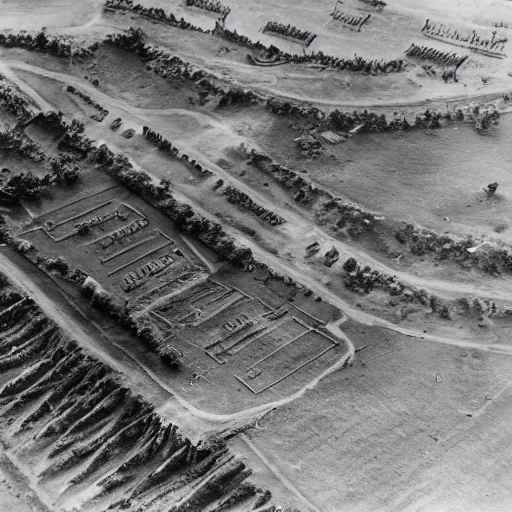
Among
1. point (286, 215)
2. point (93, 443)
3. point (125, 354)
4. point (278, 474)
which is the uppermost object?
point (286, 215)

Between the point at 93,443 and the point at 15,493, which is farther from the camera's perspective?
the point at 93,443

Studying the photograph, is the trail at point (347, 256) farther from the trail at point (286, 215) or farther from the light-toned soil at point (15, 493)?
the light-toned soil at point (15, 493)

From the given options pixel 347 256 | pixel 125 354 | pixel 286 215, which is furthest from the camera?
pixel 286 215

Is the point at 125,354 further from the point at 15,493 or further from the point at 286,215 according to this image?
the point at 286,215

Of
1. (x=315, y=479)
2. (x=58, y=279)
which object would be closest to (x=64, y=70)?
(x=58, y=279)

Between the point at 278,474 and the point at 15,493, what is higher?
the point at 278,474

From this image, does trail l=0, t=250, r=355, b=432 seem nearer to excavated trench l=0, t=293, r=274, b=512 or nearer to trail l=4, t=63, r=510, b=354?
excavated trench l=0, t=293, r=274, b=512

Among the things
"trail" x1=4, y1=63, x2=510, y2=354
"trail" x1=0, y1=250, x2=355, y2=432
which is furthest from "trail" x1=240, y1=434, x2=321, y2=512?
"trail" x1=4, y1=63, x2=510, y2=354

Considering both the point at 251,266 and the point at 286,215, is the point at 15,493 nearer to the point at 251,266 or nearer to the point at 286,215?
the point at 251,266

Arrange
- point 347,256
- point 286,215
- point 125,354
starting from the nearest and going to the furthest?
point 125,354 < point 347,256 < point 286,215

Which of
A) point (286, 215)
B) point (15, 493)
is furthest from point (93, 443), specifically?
point (286, 215)
